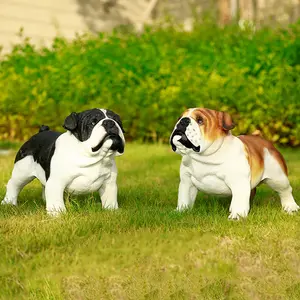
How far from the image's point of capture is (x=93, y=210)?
5.50 meters

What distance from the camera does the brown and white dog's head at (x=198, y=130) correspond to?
17.2 ft

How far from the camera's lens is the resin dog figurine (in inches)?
206

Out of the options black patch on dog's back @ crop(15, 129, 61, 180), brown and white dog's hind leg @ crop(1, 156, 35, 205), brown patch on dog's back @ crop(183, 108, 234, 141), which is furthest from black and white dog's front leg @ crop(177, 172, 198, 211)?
brown and white dog's hind leg @ crop(1, 156, 35, 205)

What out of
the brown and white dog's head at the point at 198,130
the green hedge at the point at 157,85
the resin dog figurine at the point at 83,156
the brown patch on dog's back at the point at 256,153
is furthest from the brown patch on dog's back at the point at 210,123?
the green hedge at the point at 157,85

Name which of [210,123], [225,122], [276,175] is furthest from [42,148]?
[276,175]

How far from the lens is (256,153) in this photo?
559 cm

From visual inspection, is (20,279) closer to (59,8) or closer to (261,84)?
(261,84)

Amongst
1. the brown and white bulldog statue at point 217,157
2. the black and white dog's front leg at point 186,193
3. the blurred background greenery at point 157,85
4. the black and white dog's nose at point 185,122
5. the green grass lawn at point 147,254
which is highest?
the blurred background greenery at point 157,85

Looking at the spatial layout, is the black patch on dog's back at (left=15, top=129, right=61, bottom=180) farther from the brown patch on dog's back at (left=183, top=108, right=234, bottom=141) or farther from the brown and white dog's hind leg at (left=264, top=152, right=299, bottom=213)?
the brown and white dog's hind leg at (left=264, top=152, right=299, bottom=213)

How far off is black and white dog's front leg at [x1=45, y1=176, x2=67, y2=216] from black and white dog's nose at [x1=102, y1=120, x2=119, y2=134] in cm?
57

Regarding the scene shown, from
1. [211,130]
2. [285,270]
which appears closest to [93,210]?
[211,130]

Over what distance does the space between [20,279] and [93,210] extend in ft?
4.70

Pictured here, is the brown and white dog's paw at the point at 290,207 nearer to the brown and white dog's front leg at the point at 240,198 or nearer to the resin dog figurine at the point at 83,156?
the brown and white dog's front leg at the point at 240,198

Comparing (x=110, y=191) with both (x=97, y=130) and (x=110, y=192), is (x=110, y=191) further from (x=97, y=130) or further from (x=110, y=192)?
(x=97, y=130)
